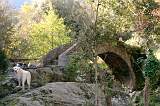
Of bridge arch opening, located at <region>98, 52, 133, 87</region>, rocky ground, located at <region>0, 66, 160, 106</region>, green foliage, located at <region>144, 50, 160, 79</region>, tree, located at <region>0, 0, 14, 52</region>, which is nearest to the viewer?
rocky ground, located at <region>0, 66, 160, 106</region>

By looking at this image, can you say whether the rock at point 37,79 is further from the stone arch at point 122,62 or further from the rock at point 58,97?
the stone arch at point 122,62

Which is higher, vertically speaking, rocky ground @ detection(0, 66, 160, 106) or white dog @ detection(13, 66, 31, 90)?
white dog @ detection(13, 66, 31, 90)

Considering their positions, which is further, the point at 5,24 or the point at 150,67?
the point at 5,24

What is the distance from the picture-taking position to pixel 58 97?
1112 cm

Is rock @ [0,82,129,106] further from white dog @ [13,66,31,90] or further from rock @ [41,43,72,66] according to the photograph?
rock @ [41,43,72,66]

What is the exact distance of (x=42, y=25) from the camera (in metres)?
35.1

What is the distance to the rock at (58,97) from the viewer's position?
10.6m

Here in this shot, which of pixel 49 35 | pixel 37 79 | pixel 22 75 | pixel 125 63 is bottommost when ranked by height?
pixel 37 79

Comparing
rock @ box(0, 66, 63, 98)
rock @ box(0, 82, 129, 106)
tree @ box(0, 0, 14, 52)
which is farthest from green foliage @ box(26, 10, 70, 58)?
rock @ box(0, 82, 129, 106)

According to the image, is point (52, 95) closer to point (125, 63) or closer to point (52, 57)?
point (52, 57)

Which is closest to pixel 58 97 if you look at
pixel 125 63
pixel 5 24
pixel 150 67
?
pixel 150 67

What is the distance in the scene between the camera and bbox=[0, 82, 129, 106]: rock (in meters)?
10.6

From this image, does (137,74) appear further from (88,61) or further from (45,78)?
(88,61)

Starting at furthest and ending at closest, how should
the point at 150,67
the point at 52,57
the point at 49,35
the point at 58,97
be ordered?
the point at 49,35 → the point at 52,57 → the point at 150,67 → the point at 58,97
